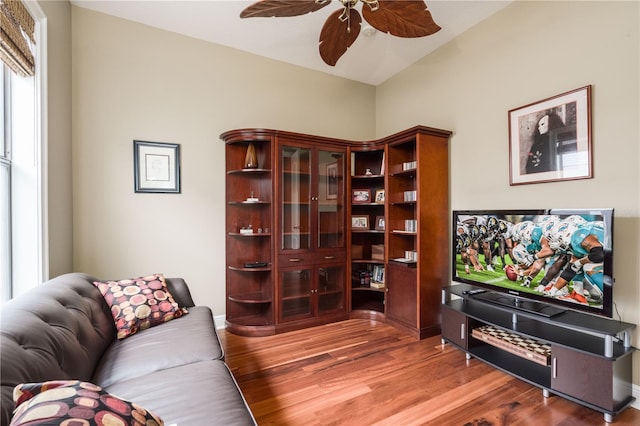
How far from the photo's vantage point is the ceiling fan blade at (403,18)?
166 centimetres

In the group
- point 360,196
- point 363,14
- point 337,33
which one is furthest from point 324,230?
point 363,14

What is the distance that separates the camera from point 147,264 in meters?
2.84

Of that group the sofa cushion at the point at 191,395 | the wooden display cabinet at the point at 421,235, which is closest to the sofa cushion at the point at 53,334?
the sofa cushion at the point at 191,395

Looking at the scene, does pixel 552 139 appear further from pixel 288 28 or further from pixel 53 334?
pixel 53 334

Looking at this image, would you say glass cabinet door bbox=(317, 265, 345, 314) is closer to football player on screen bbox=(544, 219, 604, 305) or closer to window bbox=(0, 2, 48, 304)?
football player on screen bbox=(544, 219, 604, 305)

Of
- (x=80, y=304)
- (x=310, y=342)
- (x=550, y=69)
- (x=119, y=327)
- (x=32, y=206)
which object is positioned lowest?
(x=310, y=342)

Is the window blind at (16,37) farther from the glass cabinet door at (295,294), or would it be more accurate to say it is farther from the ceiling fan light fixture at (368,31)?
the ceiling fan light fixture at (368,31)

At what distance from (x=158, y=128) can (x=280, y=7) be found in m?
1.78

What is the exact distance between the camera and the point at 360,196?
3.51 m

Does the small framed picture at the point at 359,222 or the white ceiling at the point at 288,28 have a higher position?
the white ceiling at the point at 288,28

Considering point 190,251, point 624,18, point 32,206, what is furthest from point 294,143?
point 624,18

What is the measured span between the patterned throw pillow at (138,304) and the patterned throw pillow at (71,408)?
1229mm

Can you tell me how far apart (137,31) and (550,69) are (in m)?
3.56

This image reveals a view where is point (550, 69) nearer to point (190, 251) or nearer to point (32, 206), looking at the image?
point (190, 251)
